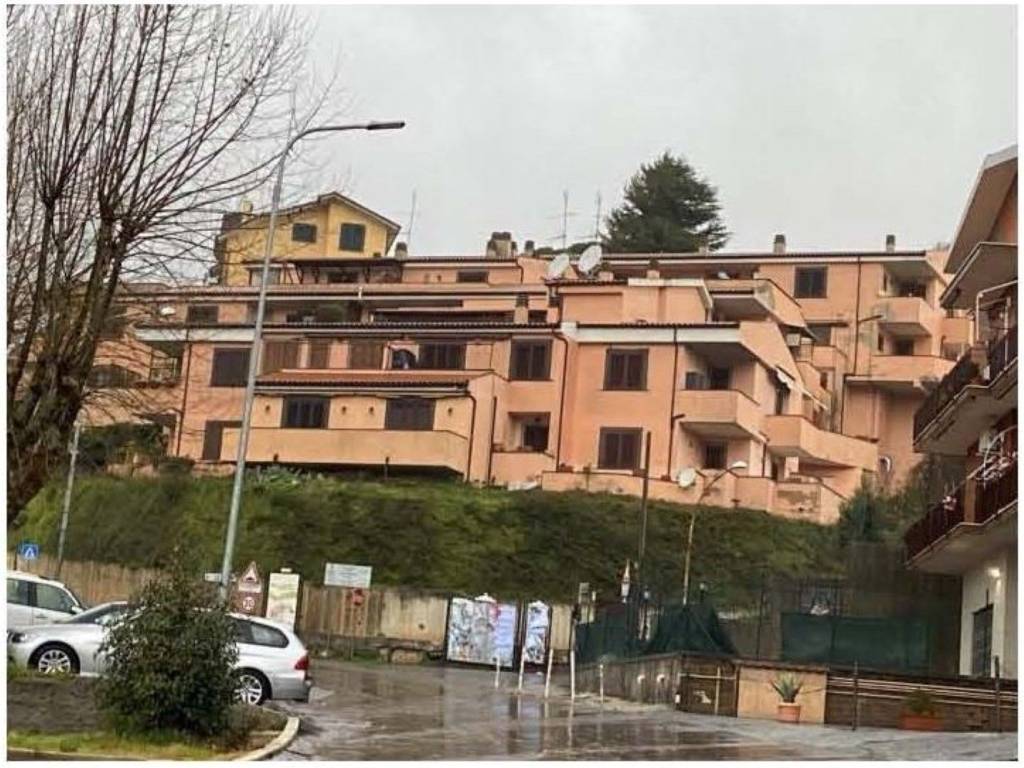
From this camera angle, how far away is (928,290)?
6894 centimetres

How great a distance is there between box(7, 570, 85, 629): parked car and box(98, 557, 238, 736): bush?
9.87m

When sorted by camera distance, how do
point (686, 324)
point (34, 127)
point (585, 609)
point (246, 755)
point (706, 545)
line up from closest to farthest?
point (246, 755) → point (34, 127) → point (585, 609) → point (706, 545) → point (686, 324)

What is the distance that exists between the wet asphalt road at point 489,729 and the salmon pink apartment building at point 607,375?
20.9 m

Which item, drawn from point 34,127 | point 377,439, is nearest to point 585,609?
point 377,439

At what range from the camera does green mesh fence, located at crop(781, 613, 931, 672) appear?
30.7m

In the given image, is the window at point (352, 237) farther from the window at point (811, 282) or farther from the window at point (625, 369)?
the window at point (625, 369)

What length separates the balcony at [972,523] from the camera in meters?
29.4

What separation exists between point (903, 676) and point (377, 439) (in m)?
30.6

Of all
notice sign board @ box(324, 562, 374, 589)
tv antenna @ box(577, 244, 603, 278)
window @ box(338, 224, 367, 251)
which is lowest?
notice sign board @ box(324, 562, 374, 589)

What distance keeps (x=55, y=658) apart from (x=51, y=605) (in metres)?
5.22

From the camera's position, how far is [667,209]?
82562 mm

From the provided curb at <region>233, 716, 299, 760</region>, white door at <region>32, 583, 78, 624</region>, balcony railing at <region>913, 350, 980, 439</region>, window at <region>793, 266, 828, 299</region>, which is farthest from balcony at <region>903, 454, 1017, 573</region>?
window at <region>793, 266, 828, 299</region>

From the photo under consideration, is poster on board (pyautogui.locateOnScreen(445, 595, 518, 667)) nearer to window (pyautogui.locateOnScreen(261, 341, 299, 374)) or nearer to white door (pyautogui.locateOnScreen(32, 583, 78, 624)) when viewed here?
white door (pyautogui.locateOnScreen(32, 583, 78, 624))

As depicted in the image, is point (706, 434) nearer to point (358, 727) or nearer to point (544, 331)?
point (544, 331)
